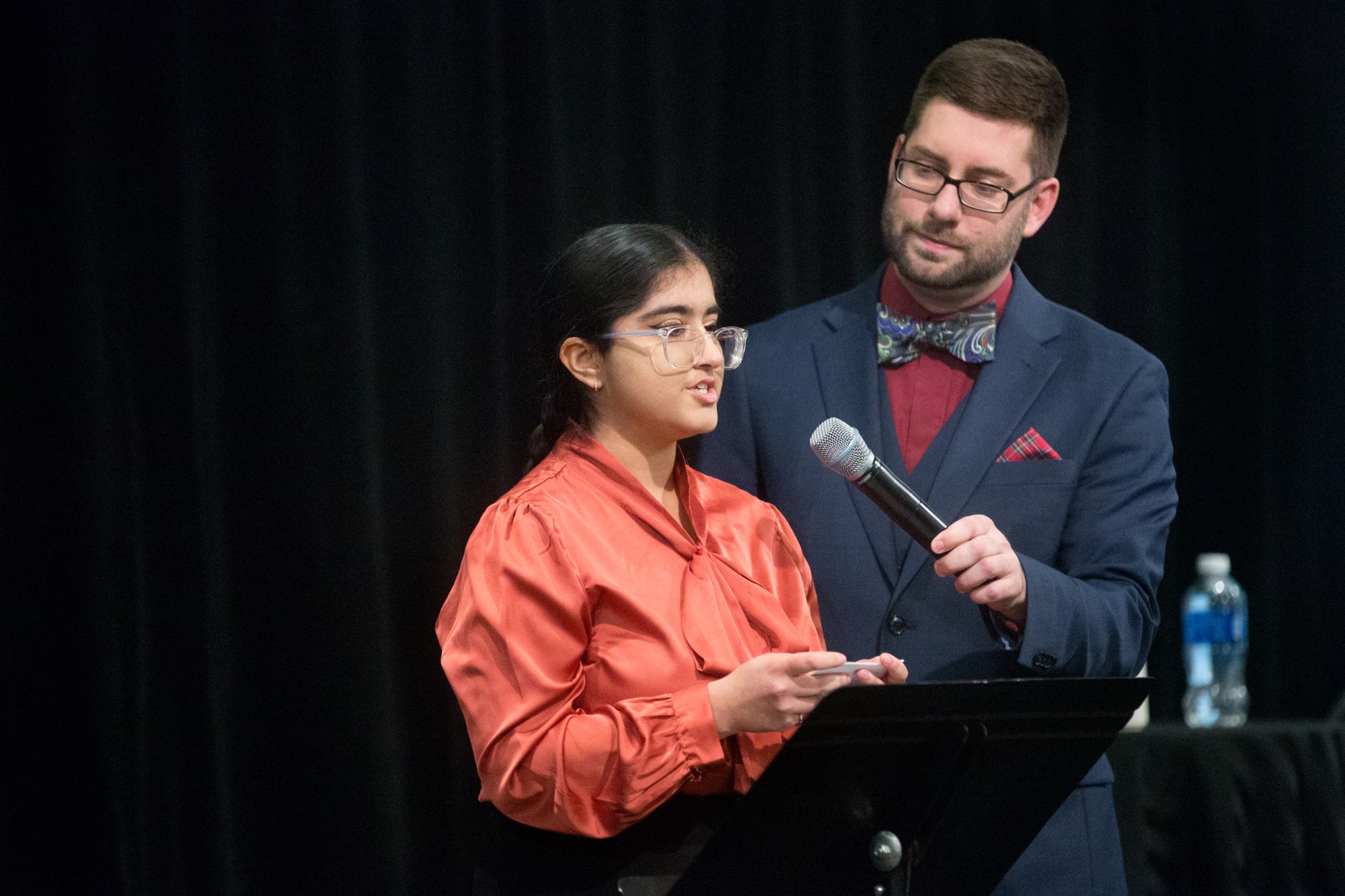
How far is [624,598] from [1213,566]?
2296mm

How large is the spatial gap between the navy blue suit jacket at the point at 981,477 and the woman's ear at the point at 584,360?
0.40 m

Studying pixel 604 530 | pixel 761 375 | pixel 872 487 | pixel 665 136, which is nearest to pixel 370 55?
pixel 665 136

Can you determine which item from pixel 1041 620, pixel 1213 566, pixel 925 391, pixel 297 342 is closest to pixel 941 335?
pixel 925 391

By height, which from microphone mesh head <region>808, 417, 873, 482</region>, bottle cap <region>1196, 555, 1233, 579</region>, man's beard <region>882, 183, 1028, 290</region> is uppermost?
man's beard <region>882, 183, 1028, 290</region>

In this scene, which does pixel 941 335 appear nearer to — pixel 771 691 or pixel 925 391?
pixel 925 391

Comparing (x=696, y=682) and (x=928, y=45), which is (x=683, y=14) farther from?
(x=696, y=682)

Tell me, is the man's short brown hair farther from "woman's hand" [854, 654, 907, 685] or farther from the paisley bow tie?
"woman's hand" [854, 654, 907, 685]

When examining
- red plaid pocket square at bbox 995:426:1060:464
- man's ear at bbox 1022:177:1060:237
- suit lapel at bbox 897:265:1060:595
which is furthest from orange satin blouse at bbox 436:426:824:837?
man's ear at bbox 1022:177:1060:237

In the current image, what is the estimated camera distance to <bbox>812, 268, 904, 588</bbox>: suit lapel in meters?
2.05

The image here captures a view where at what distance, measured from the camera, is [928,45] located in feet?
10.1

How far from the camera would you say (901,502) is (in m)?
1.59

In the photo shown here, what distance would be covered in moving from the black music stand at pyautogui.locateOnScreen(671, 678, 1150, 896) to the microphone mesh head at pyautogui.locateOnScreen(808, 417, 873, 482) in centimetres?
36

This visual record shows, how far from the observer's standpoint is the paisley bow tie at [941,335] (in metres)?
2.13

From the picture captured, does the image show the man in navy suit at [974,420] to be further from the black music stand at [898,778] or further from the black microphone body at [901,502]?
the black music stand at [898,778]
